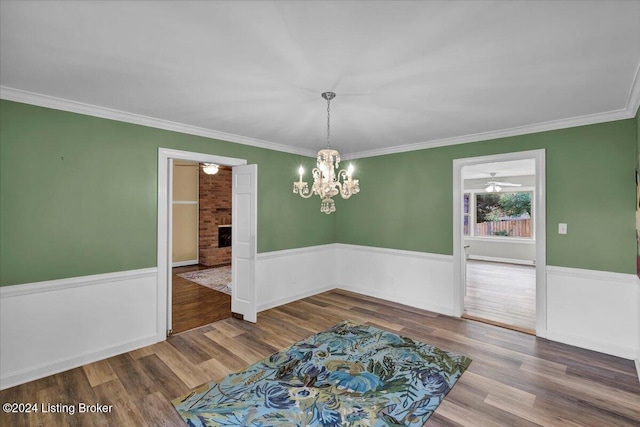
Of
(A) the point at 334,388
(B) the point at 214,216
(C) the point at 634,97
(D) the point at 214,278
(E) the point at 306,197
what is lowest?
(A) the point at 334,388

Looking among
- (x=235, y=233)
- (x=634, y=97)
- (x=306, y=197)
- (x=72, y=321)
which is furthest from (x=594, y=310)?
(x=72, y=321)

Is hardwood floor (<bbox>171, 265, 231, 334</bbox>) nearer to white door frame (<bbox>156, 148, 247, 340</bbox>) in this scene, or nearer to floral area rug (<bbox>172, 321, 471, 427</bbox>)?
white door frame (<bbox>156, 148, 247, 340</bbox>)

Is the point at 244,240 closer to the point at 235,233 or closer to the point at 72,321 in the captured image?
the point at 235,233

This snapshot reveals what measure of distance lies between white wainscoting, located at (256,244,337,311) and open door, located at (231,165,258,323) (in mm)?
334

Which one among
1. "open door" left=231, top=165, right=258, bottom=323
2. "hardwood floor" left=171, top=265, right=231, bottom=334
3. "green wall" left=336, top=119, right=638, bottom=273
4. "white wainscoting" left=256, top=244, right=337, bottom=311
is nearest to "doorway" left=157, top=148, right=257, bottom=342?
"open door" left=231, top=165, right=258, bottom=323

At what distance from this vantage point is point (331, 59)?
206 cm

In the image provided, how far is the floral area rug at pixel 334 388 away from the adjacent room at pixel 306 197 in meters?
0.02

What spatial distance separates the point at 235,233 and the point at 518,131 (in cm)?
410

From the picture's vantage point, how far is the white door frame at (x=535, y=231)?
3.59m

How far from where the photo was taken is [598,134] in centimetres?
328

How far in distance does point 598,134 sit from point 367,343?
3.57 meters

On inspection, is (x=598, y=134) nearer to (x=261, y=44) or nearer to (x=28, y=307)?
(x=261, y=44)

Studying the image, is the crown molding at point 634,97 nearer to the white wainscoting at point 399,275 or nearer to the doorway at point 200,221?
the white wainscoting at point 399,275

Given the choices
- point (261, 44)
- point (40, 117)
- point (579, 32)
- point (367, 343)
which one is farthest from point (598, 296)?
point (40, 117)
